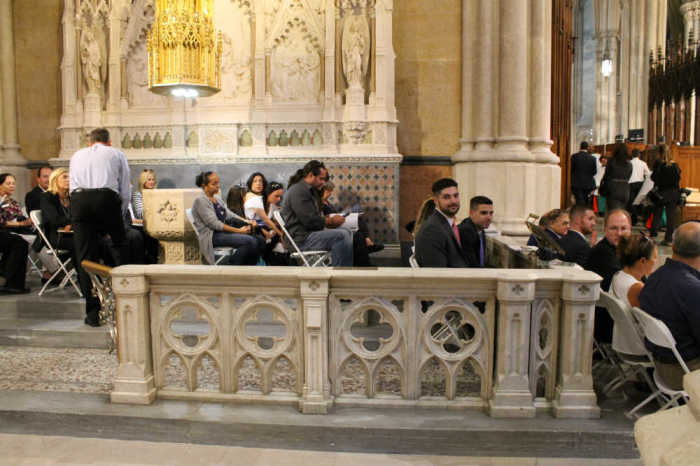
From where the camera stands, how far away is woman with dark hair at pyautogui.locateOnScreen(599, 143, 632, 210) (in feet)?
31.4

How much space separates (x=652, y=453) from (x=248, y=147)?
310 inches

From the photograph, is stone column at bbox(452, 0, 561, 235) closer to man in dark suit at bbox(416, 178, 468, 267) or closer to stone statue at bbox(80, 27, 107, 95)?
man in dark suit at bbox(416, 178, 468, 267)

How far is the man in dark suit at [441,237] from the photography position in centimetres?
425

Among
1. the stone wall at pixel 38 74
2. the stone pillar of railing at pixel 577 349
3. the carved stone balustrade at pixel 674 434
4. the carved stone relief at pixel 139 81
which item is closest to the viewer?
the carved stone balustrade at pixel 674 434

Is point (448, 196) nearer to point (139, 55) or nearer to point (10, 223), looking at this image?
point (10, 223)

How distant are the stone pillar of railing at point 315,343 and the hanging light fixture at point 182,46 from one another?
4.72 metres

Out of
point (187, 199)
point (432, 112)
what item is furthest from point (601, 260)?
point (432, 112)

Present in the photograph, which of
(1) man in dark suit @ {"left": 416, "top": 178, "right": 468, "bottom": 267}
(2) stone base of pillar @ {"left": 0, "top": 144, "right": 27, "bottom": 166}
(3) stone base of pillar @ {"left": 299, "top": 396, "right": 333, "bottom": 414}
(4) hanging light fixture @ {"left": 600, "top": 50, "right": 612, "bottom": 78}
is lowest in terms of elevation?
(3) stone base of pillar @ {"left": 299, "top": 396, "right": 333, "bottom": 414}

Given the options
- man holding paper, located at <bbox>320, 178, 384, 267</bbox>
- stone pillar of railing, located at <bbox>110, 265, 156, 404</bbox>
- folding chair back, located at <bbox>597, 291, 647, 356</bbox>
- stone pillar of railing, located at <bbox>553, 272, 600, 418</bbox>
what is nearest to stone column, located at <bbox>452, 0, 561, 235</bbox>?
man holding paper, located at <bbox>320, 178, 384, 267</bbox>

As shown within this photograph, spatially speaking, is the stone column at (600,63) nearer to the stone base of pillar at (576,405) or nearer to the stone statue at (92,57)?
the stone statue at (92,57)

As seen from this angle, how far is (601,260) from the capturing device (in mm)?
4348

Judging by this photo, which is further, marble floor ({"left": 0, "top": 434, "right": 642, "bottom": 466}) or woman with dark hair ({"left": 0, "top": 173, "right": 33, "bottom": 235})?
woman with dark hair ({"left": 0, "top": 173, "right": 33, "bottom": 235})

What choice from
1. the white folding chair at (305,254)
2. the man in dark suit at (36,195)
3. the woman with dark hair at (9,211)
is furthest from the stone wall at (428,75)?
the woman with dark hair at (9,211)

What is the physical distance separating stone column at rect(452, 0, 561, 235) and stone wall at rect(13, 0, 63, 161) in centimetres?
619
